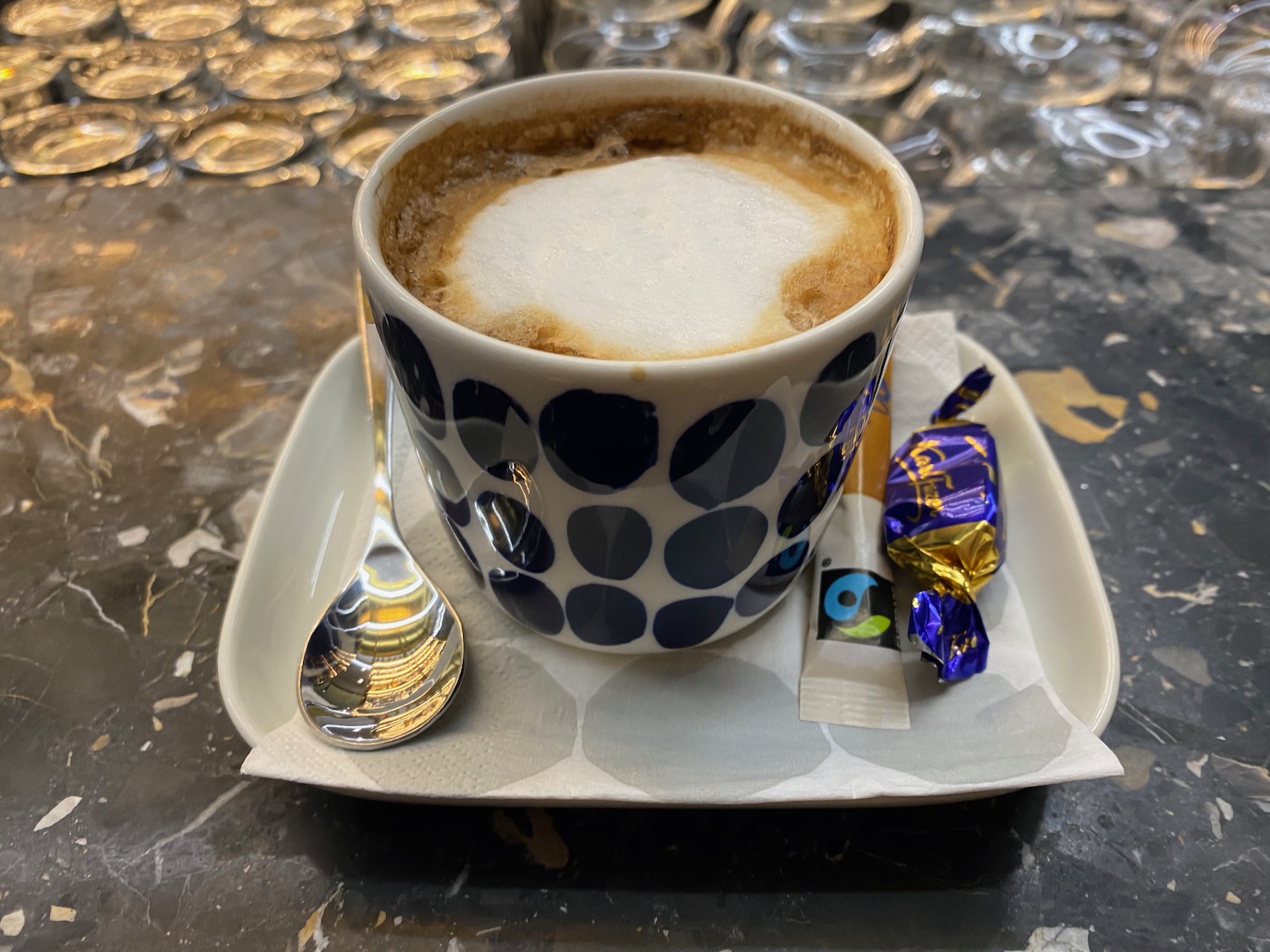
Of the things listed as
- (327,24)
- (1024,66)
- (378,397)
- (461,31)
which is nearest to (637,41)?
(461,31)

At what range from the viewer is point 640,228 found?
21.1 inches

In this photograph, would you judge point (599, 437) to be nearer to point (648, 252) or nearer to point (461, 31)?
point (648, 252)

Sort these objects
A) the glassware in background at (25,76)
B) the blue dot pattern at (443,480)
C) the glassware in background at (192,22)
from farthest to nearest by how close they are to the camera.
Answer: the glassware in background at (192,22) → the glassware in background at (25,76) → the blue dot pattern at (443,480)

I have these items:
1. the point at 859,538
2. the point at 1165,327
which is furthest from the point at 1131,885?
the point at 1165,327

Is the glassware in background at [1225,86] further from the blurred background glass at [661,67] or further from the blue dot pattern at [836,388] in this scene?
the blue dot pattern at [836,388]

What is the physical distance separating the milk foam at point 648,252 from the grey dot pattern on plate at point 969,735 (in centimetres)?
23

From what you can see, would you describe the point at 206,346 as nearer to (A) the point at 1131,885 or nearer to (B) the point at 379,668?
(B) the point at 379,668

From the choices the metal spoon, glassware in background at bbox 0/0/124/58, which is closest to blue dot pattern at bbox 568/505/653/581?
the metal spoon

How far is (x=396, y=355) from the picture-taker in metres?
0.47

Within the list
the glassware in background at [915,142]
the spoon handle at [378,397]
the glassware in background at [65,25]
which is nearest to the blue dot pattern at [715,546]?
the spoon handle at [378,397]

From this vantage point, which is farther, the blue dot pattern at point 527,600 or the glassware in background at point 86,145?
the glassware in background at point 86,145

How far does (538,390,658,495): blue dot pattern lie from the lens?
1.31 feet

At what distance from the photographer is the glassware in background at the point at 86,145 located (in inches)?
54.2

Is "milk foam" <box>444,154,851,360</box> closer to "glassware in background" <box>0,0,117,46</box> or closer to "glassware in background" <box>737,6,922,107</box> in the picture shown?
"glassware in background" <box>737,6,922,107</box>
